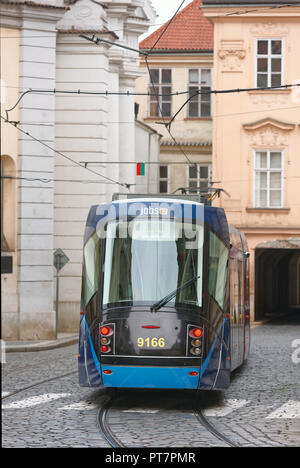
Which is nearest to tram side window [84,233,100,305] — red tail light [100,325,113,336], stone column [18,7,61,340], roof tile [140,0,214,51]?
red tail light [100,325,113,336]

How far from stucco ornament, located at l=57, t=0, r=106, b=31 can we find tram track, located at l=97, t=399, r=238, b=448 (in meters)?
17.8

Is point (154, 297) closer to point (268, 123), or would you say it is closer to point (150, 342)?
point (150, 342)

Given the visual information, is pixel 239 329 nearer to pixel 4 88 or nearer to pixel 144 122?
pixel 4 88

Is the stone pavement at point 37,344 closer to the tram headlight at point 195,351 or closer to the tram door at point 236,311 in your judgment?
the tram door at point 236,311

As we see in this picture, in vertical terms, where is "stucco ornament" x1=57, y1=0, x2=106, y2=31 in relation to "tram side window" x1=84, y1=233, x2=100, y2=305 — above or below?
above

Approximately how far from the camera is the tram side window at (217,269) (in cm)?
1306

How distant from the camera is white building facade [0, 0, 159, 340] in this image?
26.4m

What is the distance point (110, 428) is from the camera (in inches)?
440

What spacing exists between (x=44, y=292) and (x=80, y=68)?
23.9 ft

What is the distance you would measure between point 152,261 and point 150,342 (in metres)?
1.06

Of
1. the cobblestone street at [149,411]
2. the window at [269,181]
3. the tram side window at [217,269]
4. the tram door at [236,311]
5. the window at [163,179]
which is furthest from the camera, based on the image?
the window at [163,179]

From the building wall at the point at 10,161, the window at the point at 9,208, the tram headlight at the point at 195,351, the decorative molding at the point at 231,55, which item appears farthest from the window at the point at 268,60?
the tram headlight at the point at 195,351

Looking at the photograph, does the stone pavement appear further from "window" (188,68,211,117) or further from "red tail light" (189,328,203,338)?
"window" (188,68,211,117)

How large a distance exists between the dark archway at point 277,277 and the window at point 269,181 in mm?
1543
